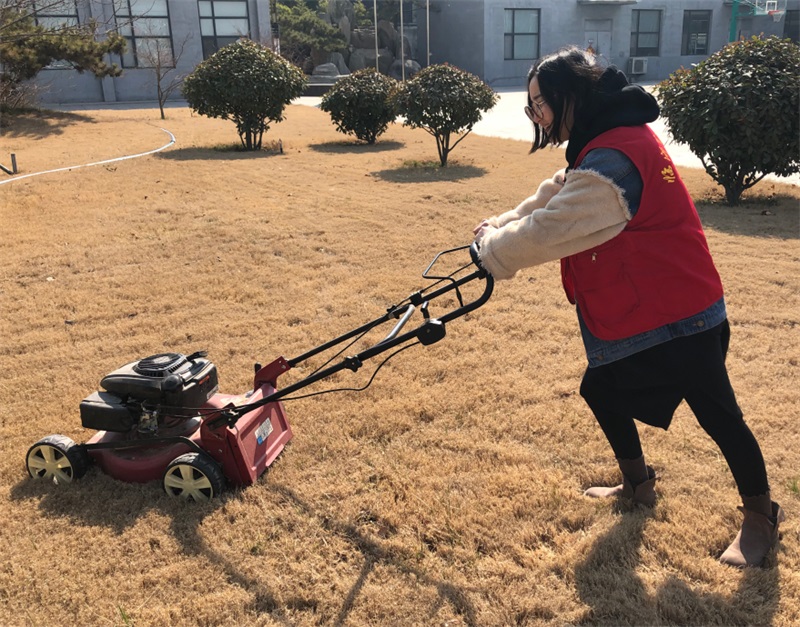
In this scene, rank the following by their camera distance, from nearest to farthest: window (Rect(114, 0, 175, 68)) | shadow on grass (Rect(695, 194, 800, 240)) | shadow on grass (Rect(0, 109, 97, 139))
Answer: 1. shadow on grass (Rect(695, 194, 800, 240))
2. shadow on grass (Rect(0, 109, 97, 139))
3. window (Rect(114, 0, 175, 68))

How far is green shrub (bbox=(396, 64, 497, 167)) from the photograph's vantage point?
11.9 m

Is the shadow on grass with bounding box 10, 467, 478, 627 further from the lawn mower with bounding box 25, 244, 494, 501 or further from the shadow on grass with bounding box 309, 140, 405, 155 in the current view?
the shadow on grass with bounding box 309, 140, 405, 155

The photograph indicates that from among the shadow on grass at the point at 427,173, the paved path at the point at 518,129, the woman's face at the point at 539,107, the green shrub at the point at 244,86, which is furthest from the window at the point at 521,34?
the woman's face at the point at 539,107

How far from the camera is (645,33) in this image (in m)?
41.2

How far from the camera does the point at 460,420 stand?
3.55m

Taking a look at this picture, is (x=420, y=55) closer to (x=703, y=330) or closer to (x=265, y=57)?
(x=265, y=57)

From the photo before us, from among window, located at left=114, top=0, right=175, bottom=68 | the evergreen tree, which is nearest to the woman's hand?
the evergreen tree

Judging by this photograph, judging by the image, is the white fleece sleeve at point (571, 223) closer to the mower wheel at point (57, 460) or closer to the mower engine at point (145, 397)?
the mower engine at point (145, 397)

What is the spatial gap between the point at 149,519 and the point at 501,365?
2183 mm

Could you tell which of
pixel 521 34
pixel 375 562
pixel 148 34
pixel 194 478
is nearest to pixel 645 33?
pixel 521 34

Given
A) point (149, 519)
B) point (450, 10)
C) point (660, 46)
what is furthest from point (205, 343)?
point (660, 46)

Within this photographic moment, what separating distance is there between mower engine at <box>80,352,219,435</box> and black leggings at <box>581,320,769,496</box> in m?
1.73

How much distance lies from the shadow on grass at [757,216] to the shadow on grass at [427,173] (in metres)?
3.79

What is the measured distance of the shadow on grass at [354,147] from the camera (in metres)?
14.6
